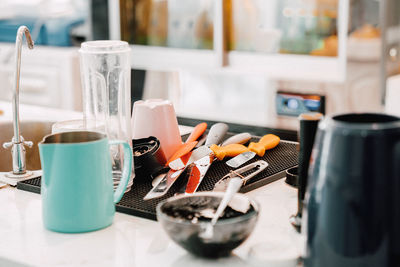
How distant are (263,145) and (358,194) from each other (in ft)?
2.32

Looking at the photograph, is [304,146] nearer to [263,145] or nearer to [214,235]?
[214,235]

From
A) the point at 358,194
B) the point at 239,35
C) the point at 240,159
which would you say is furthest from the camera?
the point at 239,35

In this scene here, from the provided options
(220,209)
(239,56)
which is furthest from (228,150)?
(239,56)

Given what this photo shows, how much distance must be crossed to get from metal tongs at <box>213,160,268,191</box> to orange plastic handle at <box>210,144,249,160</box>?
92mm

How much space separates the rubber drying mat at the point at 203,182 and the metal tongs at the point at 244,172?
0.05 ft

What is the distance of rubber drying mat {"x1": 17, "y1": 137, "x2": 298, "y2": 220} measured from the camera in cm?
117

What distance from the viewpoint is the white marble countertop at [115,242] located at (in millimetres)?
964

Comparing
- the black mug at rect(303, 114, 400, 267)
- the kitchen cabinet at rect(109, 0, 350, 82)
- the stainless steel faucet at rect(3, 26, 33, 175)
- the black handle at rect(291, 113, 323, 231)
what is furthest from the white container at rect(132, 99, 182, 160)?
the kitchen cabinet at rect(109, 0, 350, 82)

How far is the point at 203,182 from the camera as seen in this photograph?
1285mm

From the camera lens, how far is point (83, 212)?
3.50 feet

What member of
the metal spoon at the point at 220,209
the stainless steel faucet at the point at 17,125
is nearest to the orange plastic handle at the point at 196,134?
the stainless steel faucet at the point at 17,125

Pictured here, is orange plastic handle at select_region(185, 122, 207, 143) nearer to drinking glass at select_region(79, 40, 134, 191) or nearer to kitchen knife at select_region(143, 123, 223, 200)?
kitchen knife at select_region(143, 123, 223, 200)

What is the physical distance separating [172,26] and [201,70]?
338mm

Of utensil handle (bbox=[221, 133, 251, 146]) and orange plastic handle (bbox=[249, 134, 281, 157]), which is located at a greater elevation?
utensil handle (bbox=[221, 133, 251, 146])
